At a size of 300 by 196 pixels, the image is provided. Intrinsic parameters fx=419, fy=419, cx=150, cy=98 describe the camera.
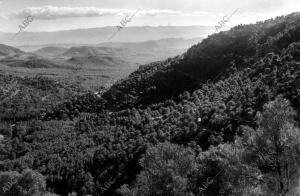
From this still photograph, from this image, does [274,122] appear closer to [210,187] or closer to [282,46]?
[210,187]

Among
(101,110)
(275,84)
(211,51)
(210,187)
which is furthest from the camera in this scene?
(101,110)

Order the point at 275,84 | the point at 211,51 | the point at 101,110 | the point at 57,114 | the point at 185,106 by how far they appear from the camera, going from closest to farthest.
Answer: the point at 275,84 < the point at 185,106 < the point at 211,51 < the point at 101,110 < the point at 57,114

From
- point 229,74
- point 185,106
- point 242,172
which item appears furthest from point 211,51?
point 242,172

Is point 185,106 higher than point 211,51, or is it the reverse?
point 211,51

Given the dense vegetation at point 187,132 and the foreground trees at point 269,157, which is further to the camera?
the dense vegetation at point 187,132

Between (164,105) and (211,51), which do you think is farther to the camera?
(211,51)

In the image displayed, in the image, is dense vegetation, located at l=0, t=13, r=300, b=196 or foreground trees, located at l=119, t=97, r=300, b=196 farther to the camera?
dense vegetation, located at l=0, t=13, r=300, b=196

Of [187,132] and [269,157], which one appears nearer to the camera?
[269,157]

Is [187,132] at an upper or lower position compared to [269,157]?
lower
